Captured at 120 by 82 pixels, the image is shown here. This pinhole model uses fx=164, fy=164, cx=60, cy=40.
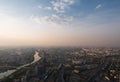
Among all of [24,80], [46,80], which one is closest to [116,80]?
[46,80]

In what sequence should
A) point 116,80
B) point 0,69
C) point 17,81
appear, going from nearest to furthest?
point 17,81
point 116,80
point 0,69

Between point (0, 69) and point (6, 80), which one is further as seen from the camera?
point (0, 69)

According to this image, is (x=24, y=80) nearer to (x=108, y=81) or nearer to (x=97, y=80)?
(x=97, y=80)

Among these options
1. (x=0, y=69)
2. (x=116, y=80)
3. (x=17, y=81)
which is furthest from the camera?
(x=0, y=69)

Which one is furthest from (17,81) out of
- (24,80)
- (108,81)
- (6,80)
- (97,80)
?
(108,81)

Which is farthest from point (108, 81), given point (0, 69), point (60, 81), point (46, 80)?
point (0, 69)

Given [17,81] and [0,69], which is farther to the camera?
[0,69]

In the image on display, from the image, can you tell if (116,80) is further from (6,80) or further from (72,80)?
(6,80)

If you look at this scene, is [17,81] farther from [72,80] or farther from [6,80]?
[72,80]
